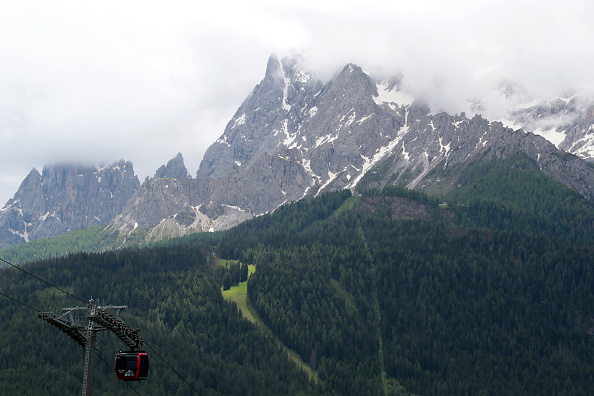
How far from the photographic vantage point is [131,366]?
48719mm

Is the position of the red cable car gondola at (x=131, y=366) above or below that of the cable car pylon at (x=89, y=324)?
below

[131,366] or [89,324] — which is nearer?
[89,324]

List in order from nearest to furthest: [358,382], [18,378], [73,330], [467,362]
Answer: [73,330] → [18,378] → [358,382] → [467,362]

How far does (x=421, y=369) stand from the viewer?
191m

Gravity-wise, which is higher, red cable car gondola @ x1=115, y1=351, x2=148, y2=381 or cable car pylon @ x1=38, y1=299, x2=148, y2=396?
cable car pylon @ x1=38, y1=299, x2=148, y2=396

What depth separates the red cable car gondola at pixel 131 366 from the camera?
1916 inches

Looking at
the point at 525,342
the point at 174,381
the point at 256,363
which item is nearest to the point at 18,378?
the point at 174,381

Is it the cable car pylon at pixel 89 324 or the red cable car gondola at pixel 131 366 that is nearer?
the cable car pylon at pixel 89 324

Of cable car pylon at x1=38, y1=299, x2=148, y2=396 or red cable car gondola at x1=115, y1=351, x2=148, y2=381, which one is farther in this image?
red cable car gondola at x1=115, y1=351, x2=148, y2=381

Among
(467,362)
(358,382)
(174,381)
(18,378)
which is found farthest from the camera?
(467,362)

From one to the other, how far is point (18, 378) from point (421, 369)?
10481 cm

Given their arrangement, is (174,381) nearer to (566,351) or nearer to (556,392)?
(556,392)

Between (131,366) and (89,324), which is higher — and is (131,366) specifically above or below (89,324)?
below

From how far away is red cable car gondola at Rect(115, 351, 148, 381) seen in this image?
48656 millimetres
